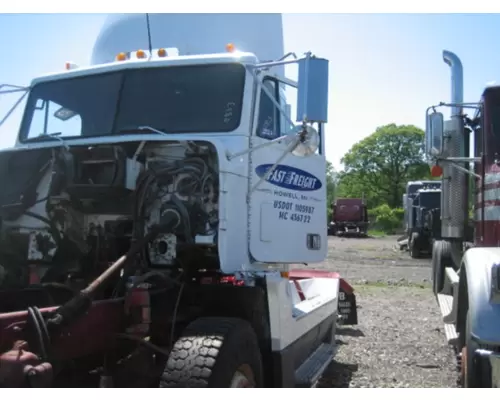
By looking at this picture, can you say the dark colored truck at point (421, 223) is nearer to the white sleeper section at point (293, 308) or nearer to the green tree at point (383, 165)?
the white sleeper section at point (293, 308)

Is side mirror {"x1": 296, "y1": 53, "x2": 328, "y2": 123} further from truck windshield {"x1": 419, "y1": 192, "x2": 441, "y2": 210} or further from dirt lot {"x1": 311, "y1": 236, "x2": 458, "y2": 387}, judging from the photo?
truck windshield {"x1": 419, "y1": 192, "x2": 441, "y2": 210}

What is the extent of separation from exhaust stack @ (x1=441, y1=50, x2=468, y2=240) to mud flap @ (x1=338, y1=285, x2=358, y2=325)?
149 cm

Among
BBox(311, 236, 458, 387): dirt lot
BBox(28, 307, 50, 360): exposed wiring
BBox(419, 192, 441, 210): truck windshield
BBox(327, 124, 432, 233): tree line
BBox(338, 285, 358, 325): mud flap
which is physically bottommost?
BBox(311, 236, 458, 387): dirt lot

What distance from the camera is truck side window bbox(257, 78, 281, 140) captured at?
179 inches

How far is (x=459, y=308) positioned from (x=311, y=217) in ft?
4.97

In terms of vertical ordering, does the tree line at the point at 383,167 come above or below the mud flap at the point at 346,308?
above

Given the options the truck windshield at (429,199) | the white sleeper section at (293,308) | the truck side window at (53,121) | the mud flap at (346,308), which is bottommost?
the mud flap at (346,308)

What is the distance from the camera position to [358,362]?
6.37 meters

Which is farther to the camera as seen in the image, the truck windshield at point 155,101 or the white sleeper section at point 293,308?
the truck windshield at point 155,101

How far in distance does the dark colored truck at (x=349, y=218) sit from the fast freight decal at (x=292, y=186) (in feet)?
104

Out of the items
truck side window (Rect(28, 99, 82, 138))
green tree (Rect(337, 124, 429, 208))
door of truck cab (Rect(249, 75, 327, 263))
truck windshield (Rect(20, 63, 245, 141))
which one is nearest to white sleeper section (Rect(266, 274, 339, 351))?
door of truck cab (Rect(249, 75, 327, 263))

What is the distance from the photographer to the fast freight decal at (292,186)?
449 cm

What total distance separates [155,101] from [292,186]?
1312mm

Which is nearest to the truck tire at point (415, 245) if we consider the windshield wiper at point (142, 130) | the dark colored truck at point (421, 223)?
the dark colored truck at point (421, 223)
